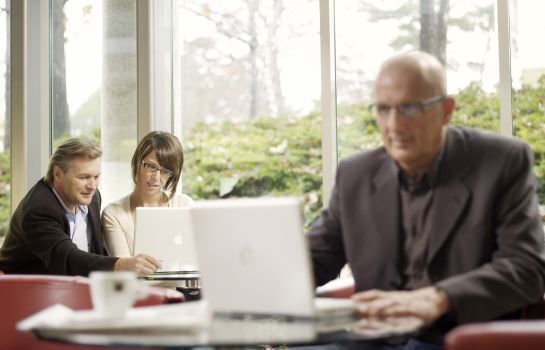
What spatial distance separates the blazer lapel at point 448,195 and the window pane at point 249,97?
7.87ft

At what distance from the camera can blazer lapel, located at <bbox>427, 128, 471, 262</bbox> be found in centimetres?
212

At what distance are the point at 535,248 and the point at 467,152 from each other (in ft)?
1.00

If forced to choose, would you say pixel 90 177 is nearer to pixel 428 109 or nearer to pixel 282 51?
pixel 282 51

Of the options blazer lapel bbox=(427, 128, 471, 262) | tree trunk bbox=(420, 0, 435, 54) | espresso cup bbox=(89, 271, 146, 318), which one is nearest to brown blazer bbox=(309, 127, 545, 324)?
blazer lapel bbox=(427, 128, 471, 262)

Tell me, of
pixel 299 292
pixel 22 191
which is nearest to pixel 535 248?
pixel 299 292

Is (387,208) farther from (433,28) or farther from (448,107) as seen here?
(433,28)

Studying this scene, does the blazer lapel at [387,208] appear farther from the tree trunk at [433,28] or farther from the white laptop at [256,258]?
the tree trunk at [433,28]

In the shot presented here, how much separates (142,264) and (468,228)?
1.54 meters

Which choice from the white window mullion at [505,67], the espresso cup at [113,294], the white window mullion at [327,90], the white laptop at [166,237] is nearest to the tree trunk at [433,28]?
the white window mullion at [505,67]

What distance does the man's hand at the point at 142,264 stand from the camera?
3271 mm

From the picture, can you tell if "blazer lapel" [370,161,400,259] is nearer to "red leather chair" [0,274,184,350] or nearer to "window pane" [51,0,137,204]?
"red leather chair" [0,274,184,350]

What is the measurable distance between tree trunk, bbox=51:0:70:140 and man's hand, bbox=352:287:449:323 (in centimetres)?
383

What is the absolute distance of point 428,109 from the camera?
6.91 feet

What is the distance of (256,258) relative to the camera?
5.32ft
